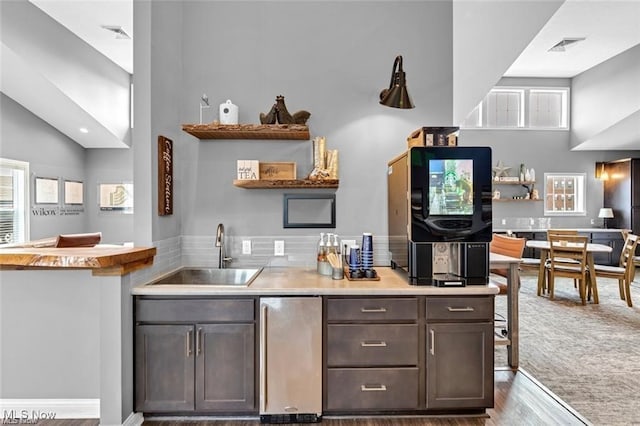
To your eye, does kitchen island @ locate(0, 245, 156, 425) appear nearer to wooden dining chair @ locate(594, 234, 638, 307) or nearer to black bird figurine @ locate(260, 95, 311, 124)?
black bird figurine @ locate(260, 95, 311, 124)

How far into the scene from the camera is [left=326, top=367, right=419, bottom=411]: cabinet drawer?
86.0 inches

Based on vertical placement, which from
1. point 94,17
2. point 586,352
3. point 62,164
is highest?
point 94,17

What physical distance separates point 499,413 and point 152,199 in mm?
2575

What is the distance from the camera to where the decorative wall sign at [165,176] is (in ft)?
8.11

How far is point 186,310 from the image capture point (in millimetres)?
2182

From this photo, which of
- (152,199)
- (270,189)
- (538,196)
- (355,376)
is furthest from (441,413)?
(538,196)

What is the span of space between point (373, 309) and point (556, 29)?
5.90m

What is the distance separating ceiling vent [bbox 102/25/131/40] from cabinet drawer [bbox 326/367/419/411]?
16.9 feet

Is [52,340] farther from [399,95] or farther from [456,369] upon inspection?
[399,95]

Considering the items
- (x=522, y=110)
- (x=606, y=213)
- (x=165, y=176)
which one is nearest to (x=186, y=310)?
(x=165, y=176)

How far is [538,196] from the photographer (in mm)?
8016

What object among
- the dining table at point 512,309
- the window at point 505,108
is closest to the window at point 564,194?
the window at point 505,108

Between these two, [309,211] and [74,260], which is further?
[309,211]

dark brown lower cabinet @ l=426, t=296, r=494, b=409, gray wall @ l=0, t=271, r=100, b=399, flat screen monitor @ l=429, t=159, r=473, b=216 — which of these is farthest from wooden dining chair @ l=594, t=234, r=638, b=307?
gray wall @ l=0, t=271, r=100, b=399
